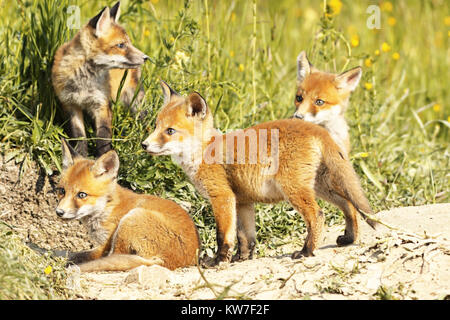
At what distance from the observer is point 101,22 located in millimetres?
5719

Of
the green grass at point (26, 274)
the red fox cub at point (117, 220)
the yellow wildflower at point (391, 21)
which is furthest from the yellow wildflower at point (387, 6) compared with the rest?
the green grass at point (26, 274)

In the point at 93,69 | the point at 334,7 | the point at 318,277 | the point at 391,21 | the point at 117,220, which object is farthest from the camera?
the point at 391,21

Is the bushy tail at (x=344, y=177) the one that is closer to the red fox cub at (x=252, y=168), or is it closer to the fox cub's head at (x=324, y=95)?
the red fox cub at (x=252, y=168)

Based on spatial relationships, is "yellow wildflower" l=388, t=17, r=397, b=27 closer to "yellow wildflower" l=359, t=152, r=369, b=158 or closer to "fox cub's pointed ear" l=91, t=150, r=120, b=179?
"yellow wildflower" l=359, t=152, r=369, b=158

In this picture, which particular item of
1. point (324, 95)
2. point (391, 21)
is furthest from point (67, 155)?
point (391, 21)

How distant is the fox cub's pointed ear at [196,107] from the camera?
15.6ft

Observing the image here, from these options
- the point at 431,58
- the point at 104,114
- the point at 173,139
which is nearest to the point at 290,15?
the point at 431,58

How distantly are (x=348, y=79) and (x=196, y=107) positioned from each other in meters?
1.72

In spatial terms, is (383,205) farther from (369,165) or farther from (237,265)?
(237,265)

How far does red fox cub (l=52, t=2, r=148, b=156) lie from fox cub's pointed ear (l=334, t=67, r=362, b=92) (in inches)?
69.5

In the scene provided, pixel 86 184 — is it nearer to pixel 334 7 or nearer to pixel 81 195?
pixel 81 195

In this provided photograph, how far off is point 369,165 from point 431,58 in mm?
3512

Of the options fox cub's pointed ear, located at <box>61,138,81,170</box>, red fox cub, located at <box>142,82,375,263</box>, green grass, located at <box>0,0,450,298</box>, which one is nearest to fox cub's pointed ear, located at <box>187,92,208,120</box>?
red fox cub, located at <box>142,82,375,263</box>

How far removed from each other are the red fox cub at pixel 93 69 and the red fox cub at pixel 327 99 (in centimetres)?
148
